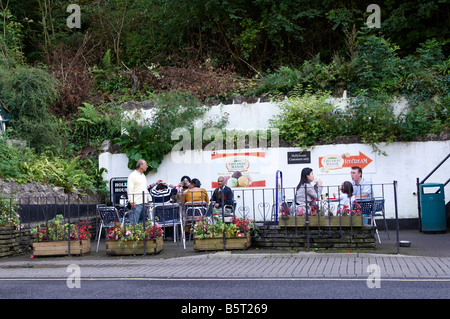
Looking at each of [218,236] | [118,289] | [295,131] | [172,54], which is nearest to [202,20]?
[172,54]

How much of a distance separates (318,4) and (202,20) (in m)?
4.88

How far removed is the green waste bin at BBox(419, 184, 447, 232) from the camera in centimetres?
1400

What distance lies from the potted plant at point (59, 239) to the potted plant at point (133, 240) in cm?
78

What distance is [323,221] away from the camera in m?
11.1

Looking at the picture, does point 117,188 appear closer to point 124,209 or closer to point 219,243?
point 124,209

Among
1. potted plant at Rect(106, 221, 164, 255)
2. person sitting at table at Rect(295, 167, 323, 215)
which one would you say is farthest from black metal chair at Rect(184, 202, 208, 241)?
person sitting at table at Rect(295, 167, 323, 215)

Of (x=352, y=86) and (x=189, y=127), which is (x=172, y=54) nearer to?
(x=189, y=127)

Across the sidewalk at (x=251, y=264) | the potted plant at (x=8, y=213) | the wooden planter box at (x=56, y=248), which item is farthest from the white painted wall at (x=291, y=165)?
the potted plant at (x=8, y=213)

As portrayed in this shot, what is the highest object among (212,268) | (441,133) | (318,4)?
(318,4)

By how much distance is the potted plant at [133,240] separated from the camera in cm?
1142

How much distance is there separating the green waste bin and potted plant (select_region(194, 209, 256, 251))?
529 centimetres

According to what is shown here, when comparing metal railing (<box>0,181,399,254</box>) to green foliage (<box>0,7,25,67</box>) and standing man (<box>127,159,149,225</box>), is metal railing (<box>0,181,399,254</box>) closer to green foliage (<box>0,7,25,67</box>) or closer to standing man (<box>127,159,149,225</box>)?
standing man (<box>127,159,149,225</box>)

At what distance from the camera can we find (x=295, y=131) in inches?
664

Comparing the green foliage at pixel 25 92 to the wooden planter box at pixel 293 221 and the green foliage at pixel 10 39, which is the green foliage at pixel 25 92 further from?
the wooden planter box at pixel 293 221
